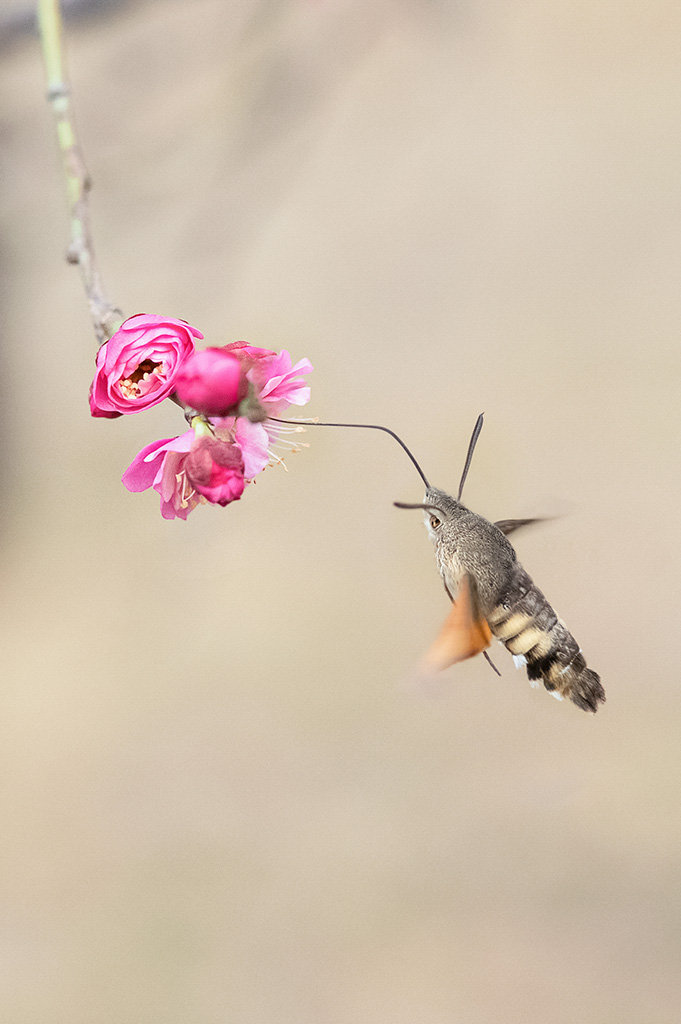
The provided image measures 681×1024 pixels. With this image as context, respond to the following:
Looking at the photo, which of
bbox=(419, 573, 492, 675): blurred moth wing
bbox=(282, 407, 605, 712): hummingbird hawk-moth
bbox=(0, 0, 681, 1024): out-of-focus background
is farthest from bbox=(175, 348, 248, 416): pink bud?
bbox=(0, 0, 681, 1024): out-of-focus background

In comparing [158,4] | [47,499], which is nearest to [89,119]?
[158,4]

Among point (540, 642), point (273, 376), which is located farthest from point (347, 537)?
point (273, 376)

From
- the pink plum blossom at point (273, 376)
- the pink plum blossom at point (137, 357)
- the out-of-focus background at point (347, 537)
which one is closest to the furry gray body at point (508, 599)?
the pink plum blossom at point (273, 376)

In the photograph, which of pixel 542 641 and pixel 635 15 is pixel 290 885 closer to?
pixel 542 641

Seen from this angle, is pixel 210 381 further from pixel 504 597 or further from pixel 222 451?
pixel 504 597

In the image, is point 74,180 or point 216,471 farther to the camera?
point 74,180

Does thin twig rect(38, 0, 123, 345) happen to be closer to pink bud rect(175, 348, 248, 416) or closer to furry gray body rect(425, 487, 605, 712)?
pink bud rect(175, 348, 248, 416)
